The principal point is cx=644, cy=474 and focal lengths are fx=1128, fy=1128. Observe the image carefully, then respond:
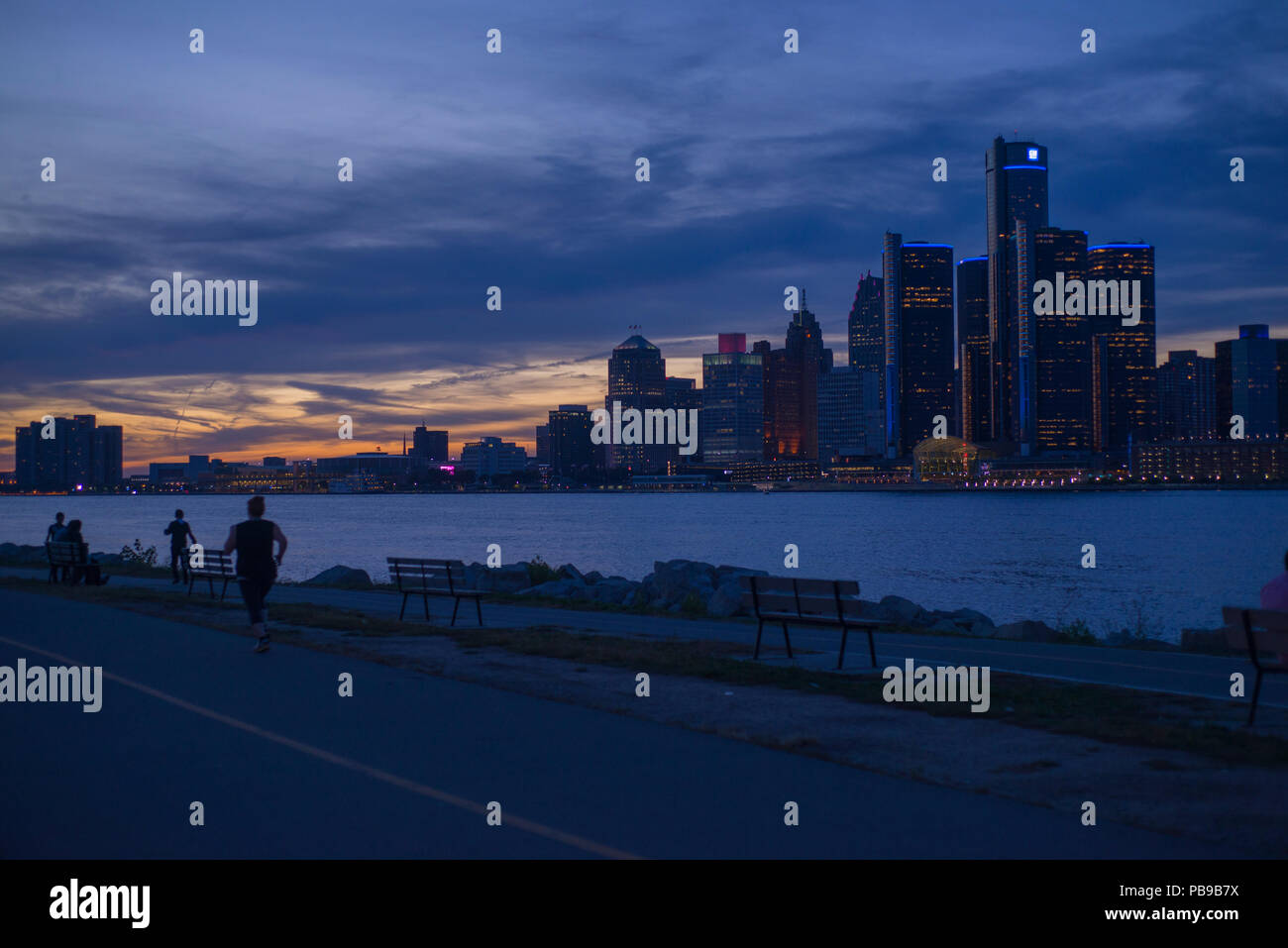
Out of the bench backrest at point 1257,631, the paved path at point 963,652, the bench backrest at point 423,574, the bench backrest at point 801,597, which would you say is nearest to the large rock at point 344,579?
the paved path at point 963,652

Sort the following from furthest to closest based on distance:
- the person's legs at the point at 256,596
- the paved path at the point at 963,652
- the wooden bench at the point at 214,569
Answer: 1. the wooden bench at the point at 214,569
2. the person's legs at the point at 256,596
3. the paved path at the point at 963,652

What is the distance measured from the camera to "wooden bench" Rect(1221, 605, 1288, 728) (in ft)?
29.9

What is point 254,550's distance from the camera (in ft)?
47.4

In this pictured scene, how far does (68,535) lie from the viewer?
29516mm

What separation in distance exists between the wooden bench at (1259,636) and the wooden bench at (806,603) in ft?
13.4

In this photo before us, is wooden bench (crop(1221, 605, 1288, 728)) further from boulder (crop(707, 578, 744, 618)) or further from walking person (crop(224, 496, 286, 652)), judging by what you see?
boulder (crop(707, 578, 744, 618))

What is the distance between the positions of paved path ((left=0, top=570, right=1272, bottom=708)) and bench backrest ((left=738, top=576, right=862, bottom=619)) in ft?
2.07

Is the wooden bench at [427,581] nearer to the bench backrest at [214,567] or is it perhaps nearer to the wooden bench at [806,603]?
the bench backrest at [214,567]

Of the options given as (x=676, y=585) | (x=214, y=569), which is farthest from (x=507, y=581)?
(x=214, y=569)

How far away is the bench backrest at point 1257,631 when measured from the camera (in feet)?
29.9
